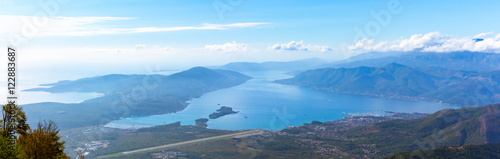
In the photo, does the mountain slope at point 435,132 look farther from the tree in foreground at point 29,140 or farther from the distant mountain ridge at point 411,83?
the distant mountain ridge at point 411,83

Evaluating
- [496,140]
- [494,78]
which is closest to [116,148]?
[496,140]

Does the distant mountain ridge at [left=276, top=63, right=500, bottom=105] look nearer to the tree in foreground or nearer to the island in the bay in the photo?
the island in the bay

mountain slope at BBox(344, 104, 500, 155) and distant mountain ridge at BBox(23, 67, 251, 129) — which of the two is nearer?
mountain slope at BBox(344, 104, 500, 155)

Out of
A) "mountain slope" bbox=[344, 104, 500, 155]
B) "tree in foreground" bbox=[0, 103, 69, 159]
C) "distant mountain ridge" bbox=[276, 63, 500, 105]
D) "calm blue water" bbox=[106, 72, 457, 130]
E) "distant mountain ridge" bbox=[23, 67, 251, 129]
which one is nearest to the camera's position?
"tree in foreground" bbox=[0, 103, 69, 159]

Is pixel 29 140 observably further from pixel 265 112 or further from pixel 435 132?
pixel 265 112

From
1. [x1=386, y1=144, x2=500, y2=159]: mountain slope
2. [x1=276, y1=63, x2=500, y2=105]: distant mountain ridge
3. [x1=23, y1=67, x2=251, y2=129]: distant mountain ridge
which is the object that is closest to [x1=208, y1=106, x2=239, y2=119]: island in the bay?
[x1=23, y1=67, x2=251, y2=129]: distant mountain ridge

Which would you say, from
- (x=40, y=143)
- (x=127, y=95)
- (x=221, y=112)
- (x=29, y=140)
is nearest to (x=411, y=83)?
(x=221, y=112)

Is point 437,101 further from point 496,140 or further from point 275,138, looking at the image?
point 275,138

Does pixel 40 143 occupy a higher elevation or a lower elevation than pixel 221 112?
lower
